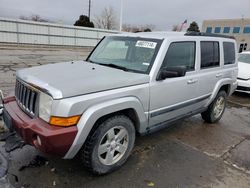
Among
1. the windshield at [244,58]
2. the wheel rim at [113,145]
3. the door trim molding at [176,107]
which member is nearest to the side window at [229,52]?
the door trim molding at [176,107]

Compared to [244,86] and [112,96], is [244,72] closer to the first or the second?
[244,86]

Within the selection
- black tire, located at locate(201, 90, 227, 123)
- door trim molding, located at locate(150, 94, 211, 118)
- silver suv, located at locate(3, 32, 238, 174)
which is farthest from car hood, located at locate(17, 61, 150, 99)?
black tire, located at locate(201, 90, 227, 123)

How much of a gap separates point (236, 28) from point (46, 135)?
50645 mm

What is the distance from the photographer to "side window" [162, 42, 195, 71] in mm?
3386

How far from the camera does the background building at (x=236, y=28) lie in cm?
4282

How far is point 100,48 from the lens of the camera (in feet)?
13.4

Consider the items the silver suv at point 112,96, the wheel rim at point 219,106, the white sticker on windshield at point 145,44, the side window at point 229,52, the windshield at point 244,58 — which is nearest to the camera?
the silver suv at point 112,96

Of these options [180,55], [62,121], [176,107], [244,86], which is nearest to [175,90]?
[176,107]

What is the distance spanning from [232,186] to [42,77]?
2826 mm

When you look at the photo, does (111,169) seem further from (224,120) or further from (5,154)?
(224,120)

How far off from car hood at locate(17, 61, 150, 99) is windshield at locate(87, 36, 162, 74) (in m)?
0.21

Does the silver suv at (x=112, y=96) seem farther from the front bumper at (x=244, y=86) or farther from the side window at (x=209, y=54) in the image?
the front bumper at (x=244, y=86)

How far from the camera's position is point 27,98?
2.70m

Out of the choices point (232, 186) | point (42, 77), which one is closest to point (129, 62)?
point (42, 77)
